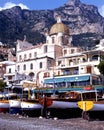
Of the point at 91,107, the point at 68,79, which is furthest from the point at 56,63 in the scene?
the point at 91,107

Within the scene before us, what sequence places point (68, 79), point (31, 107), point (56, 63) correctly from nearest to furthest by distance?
point (31, 107), point (68, 79), point (56, 63)

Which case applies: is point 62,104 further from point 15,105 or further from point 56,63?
point 56,63

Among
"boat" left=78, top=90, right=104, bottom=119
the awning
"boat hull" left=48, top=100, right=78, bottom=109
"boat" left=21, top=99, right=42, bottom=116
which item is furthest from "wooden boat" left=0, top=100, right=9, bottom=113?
the awning

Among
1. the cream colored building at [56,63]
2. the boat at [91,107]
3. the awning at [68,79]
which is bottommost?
the boat at [91,107]

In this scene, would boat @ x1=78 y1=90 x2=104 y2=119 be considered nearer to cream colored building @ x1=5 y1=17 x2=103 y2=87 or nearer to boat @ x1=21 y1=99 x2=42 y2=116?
boat @ x1=21 y1=99 x2=42 y2=116

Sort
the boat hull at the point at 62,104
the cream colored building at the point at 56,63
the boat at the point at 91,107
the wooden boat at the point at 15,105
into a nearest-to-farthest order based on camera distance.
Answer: the boat at the point at 91,107
the boat hull at the point at 62,104
the wooden boat at the point at 15,105
the cream colored building at the point at 56,63

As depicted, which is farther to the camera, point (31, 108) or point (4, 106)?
point (4, 106)

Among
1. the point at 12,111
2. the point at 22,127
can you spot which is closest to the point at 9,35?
the point at 12,111

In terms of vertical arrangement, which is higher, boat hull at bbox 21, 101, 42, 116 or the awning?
the awning

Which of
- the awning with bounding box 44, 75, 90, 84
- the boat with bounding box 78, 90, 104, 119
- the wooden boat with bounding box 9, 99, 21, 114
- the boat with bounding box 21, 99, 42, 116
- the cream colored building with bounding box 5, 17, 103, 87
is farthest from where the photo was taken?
the cream colored building with bounding box 5, 17, 103, 87

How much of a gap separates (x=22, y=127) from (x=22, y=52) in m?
65.2

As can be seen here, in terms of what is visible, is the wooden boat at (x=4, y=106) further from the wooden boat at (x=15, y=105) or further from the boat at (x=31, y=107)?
the boat at (x=31, y=107)

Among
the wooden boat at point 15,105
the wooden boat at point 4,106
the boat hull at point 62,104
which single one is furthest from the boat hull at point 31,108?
the wooden boat at point 4,106

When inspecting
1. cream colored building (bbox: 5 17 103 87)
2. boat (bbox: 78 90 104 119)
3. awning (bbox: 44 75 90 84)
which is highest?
cream colored building (bbox: 5 17 103 87)
